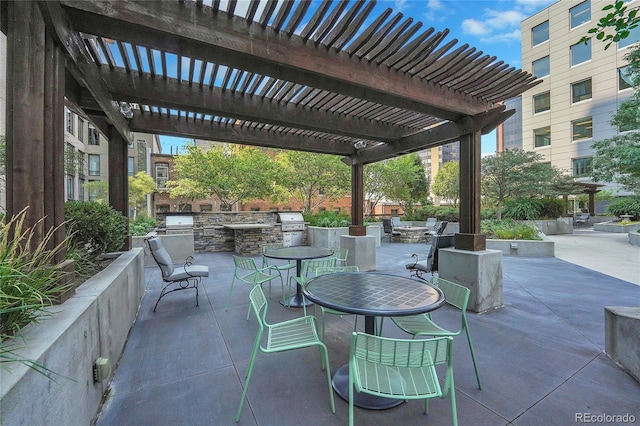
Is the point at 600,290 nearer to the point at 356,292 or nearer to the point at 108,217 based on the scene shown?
the point at 356,292

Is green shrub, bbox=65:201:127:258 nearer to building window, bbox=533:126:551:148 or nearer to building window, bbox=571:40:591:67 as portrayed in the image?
building window, bbox=571:40:591:67

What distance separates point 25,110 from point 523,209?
A: 52.5 feet

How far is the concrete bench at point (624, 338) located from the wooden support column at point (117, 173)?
5693mm

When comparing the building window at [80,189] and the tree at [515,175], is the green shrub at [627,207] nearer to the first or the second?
the tree at [515,175]

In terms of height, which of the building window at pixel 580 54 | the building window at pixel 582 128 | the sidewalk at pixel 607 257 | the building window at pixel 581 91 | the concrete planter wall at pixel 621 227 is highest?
the building window at pixel 580 54

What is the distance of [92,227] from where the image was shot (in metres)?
2.98

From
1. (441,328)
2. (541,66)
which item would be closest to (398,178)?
(441,328)

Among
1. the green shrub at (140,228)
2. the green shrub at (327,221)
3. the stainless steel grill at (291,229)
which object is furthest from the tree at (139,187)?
the green shrub at (327,221)

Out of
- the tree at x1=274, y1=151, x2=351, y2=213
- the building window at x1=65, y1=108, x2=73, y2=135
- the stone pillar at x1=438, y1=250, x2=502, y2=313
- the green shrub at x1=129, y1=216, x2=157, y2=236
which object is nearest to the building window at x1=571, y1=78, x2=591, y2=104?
the tree at x1=274, y1=151, x2=351, y2=213

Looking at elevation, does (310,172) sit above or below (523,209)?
above

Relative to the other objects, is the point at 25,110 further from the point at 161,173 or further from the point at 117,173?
the point at 161,173

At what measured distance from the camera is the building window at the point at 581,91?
18.6 metres

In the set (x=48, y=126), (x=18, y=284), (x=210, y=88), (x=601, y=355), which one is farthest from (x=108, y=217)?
(x=601, y=355)

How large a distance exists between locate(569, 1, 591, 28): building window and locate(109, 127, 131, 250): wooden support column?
27191 mm
